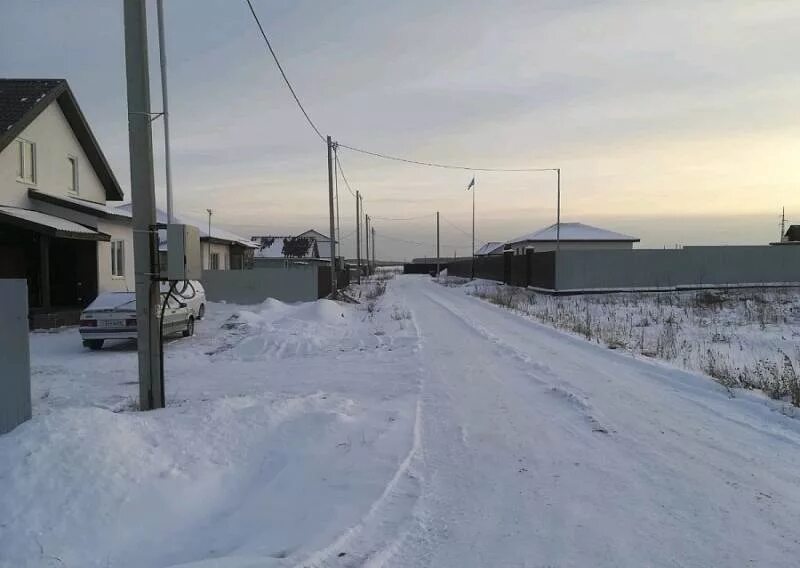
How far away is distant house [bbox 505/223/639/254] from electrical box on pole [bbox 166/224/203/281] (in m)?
63.2

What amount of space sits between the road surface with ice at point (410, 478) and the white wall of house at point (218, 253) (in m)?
26.2

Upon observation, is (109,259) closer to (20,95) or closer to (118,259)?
(118,259)

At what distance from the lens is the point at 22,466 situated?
4.45 meters

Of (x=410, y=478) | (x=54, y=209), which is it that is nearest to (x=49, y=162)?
(x=54, y=209)

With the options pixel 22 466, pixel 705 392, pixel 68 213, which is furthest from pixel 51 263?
pixel 705 392

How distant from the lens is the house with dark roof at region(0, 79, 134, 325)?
17.7 meters

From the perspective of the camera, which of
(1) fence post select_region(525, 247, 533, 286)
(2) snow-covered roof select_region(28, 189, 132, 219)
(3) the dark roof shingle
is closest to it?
(3) the dark roof shingle

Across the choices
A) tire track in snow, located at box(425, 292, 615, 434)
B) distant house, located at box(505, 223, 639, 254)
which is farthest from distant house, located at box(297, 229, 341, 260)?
tire track in snow, located at box(425, 292, 615, 434)

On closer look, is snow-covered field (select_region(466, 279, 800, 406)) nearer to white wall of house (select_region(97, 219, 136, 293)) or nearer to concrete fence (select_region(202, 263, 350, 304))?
concrete fence (select_region(202, 263, 350, 304))

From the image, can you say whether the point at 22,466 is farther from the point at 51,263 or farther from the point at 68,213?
the point at 51,263

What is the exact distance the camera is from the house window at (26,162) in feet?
61.4

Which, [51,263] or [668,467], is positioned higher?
[51,263]

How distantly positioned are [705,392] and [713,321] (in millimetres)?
10391

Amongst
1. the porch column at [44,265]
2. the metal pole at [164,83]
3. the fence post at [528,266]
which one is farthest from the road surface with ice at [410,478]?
the fence post at [528,266]
